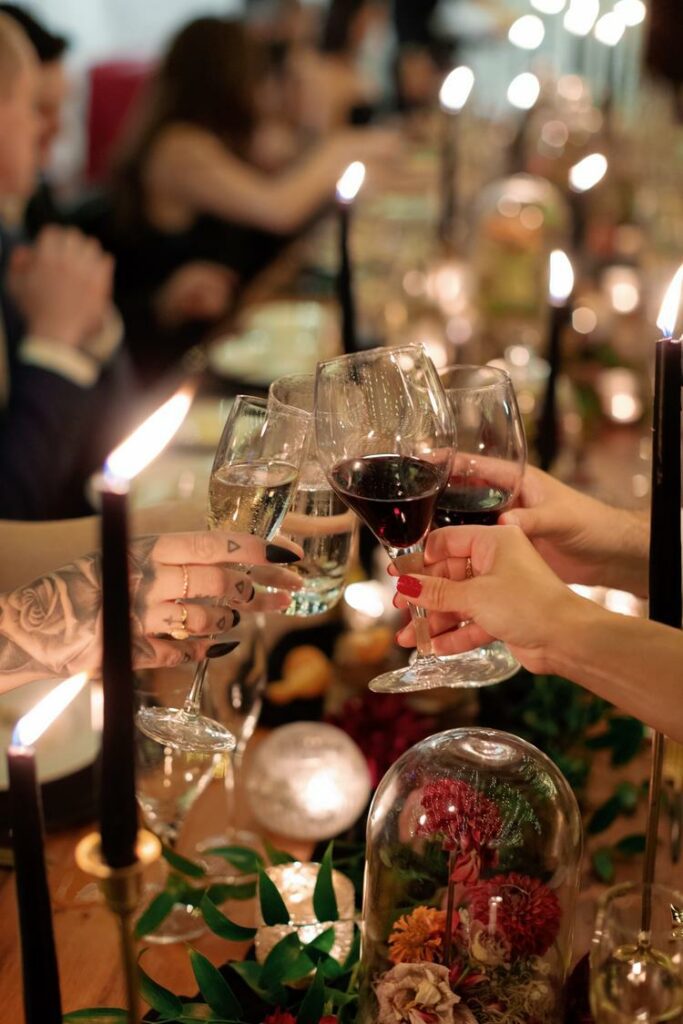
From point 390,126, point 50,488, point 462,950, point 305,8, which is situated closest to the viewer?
point 462,950

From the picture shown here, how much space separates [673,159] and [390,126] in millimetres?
1609

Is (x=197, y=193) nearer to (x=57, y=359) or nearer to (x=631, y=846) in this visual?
(x=57, y=359)

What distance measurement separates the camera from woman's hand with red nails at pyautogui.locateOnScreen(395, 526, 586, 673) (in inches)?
30.7

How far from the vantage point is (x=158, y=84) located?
11.9 feet

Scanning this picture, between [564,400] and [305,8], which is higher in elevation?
[305,8]

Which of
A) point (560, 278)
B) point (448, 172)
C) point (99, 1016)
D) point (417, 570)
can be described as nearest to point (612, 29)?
point (448, 172)

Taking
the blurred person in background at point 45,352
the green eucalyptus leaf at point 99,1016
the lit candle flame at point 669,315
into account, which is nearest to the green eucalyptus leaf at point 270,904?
the green eucalyptus leaf at point 99,1016

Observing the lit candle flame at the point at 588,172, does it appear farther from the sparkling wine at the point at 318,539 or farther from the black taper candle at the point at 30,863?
the black taper candle at the point at 30,863

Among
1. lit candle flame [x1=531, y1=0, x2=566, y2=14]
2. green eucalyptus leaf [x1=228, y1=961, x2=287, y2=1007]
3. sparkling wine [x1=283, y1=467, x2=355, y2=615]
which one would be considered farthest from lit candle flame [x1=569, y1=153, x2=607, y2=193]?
lit candle flame [x1=531, y1=0, x2=566, y2=14]

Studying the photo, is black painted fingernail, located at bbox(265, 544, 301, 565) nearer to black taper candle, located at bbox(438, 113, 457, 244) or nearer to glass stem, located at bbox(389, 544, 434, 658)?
glass stem, located at bbox(389, 544, 434, 658)

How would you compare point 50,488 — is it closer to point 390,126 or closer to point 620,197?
point 620,197

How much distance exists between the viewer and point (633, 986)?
0.67 m

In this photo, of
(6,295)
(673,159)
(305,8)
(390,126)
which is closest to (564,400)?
(6,295)

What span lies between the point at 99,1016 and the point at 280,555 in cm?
36
